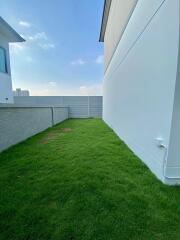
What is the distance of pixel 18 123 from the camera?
3.85m

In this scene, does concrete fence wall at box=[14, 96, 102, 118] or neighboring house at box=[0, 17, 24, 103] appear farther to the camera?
concrete fence wall at box=[14, 96, 102, 118]

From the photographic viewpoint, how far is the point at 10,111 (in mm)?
3471

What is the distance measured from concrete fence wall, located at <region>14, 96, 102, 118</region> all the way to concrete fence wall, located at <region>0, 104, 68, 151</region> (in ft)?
19.9

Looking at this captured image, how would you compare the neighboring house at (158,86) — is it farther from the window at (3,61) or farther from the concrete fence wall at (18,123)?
the window at (3,61)

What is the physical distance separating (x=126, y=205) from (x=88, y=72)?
1071 cm

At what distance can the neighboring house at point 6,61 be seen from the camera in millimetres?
6157

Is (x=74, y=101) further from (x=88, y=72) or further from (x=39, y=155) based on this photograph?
(x=39, y=155)

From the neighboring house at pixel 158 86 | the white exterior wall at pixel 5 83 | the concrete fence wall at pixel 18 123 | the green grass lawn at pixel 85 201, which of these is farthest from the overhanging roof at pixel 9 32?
the green grass lawn at pixel 85 201

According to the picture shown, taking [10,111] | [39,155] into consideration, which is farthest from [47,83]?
[39,155]

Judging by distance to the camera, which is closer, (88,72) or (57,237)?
(57,237)

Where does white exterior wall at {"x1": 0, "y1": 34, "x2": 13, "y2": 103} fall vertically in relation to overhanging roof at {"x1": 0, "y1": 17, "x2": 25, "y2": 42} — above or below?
below

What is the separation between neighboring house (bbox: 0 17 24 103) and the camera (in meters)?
6.16

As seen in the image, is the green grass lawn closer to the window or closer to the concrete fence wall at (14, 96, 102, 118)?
the window

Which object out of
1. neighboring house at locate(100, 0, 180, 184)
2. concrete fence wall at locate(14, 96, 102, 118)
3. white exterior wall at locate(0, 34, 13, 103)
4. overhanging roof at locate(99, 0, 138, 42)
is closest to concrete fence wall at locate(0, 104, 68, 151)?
white exterior wall at locate(0, 34, 13, 103)
